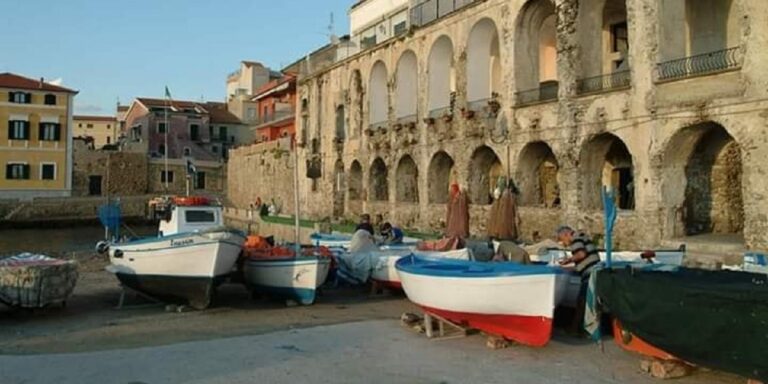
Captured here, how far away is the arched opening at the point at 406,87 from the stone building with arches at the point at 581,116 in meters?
0.07

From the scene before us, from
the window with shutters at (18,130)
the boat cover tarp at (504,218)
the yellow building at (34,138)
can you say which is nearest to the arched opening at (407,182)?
the boat cover tarp at (504,218)

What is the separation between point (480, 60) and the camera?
84.6ft

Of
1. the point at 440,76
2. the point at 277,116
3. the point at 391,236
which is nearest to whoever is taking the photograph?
the point at 391,236

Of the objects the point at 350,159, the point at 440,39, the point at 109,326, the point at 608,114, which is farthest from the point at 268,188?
the point at 109,326

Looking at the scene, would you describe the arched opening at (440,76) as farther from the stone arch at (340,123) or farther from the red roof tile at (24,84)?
the red roof tile at (24,84)

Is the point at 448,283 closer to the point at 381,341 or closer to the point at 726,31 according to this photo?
the point at 381,341

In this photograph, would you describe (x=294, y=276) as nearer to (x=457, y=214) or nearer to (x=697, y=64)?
(x=457, y=214)

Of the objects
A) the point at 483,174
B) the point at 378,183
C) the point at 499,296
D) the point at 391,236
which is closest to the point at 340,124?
the point at 378,183

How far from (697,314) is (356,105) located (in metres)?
28.4

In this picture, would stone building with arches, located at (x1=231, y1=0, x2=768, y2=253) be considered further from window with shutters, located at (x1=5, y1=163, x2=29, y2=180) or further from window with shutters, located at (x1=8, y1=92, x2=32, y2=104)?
window with shutters, located at (x1=5, y1=163, x2=29, y2=180)

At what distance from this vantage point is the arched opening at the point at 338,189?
3572 centimetres

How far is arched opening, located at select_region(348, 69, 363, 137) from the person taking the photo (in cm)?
3400

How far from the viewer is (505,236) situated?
16.2 meters

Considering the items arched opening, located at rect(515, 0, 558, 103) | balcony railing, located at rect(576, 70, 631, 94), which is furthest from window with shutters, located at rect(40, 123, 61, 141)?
balcony railing, located at rect(576, 70, 631, 94)
